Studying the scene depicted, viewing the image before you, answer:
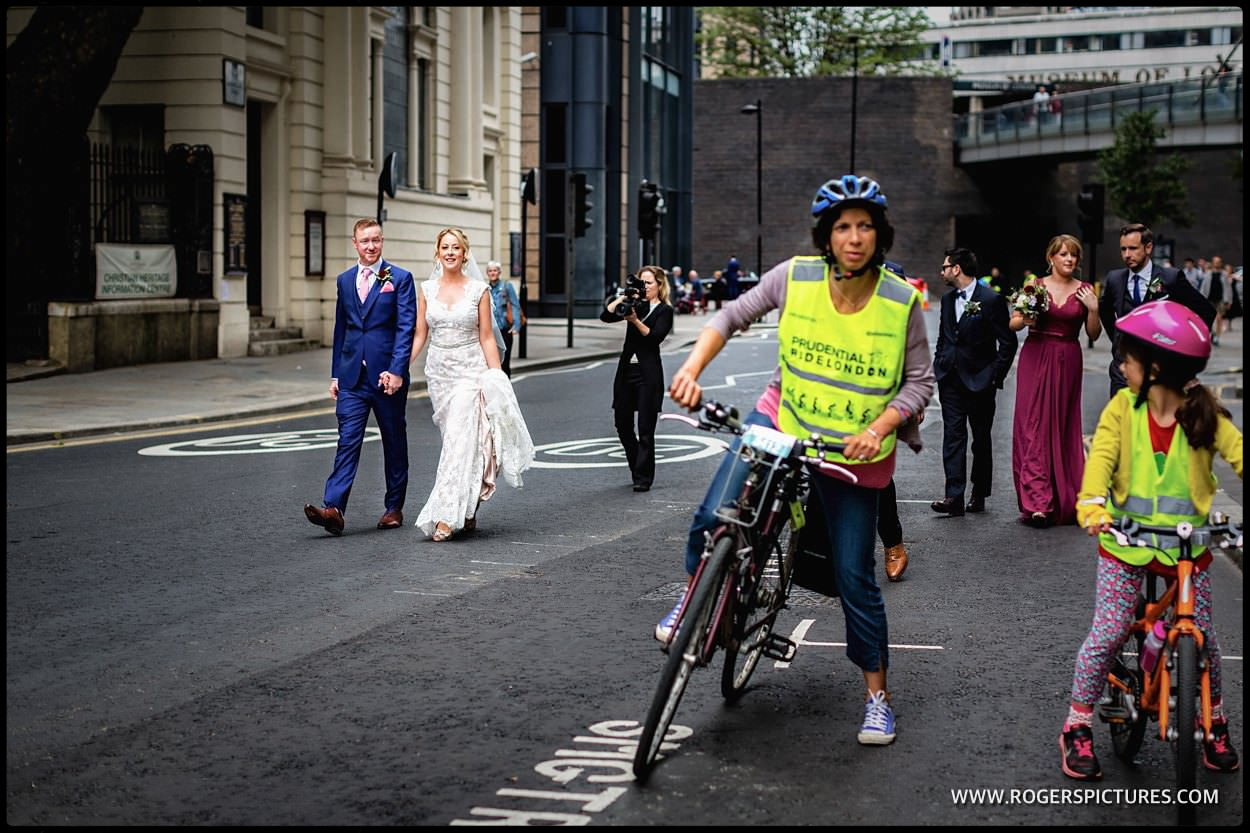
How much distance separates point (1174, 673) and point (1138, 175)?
54.7 m

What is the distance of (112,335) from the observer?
75.0ft

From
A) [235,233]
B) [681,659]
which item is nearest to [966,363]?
[681,659]

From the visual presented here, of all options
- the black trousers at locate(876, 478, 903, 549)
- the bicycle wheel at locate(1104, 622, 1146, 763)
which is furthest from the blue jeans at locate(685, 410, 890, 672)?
the black trousers at locate(876, 478, 903, 549)

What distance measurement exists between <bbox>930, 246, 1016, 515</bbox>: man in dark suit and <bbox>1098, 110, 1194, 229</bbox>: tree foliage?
45149 millimetres

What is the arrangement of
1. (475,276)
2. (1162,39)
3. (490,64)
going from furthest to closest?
(1162,39), (490,64), (475,276)

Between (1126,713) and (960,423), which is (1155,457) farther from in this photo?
(960,423)

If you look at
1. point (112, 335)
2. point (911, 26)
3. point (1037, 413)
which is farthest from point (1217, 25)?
point (1037, 413)

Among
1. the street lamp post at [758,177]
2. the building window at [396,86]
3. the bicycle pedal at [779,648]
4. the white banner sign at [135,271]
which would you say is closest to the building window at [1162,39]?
the street lamp post at [758,177]

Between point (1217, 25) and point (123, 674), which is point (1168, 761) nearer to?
point (123, 674)

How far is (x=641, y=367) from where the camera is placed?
12.3 metres

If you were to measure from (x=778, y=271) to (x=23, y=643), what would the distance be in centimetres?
356

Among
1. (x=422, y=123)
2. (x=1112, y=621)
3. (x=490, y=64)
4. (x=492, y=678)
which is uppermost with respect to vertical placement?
(x=490, y=64)

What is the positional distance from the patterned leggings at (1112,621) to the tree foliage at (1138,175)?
51.2 m

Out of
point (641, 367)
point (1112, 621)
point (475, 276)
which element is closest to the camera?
point (1112, 621)
